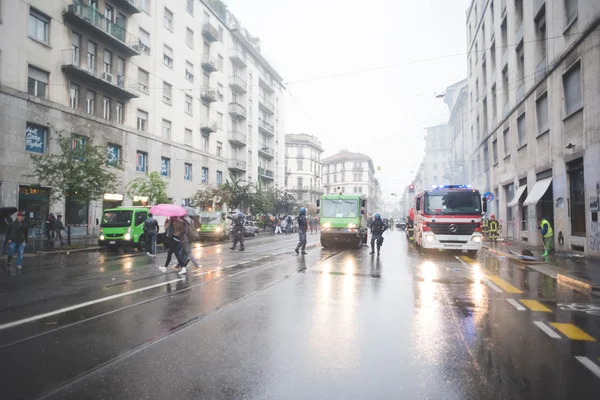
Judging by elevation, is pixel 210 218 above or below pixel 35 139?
below

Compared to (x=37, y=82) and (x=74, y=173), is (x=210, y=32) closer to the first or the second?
(x=37, y=82)

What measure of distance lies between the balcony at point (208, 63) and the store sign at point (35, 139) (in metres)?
18.7

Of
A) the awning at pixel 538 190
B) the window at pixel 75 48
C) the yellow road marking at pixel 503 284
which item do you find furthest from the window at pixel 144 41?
the yellow road marking at pixel 503 284

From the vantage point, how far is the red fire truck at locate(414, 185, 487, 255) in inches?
606

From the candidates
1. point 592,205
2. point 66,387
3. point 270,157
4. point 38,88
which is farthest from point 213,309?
point 270,157

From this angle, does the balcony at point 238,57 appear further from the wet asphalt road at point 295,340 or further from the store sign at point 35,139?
the wet asphalt road at point 295,340

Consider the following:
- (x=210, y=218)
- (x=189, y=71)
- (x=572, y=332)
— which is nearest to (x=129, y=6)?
(x=189, y=71)

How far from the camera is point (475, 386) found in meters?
3.48

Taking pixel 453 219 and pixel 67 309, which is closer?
pixel 67 309

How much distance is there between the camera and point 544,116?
20.0m

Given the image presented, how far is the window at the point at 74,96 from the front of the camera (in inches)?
941

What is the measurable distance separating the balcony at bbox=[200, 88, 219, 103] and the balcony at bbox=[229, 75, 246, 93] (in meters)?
4.55

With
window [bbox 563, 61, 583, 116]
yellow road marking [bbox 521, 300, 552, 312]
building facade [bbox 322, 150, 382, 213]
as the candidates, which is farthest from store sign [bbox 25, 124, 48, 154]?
building facade [bbox 322, 150, 382, 213]

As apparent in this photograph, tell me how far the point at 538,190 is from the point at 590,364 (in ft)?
58.4
